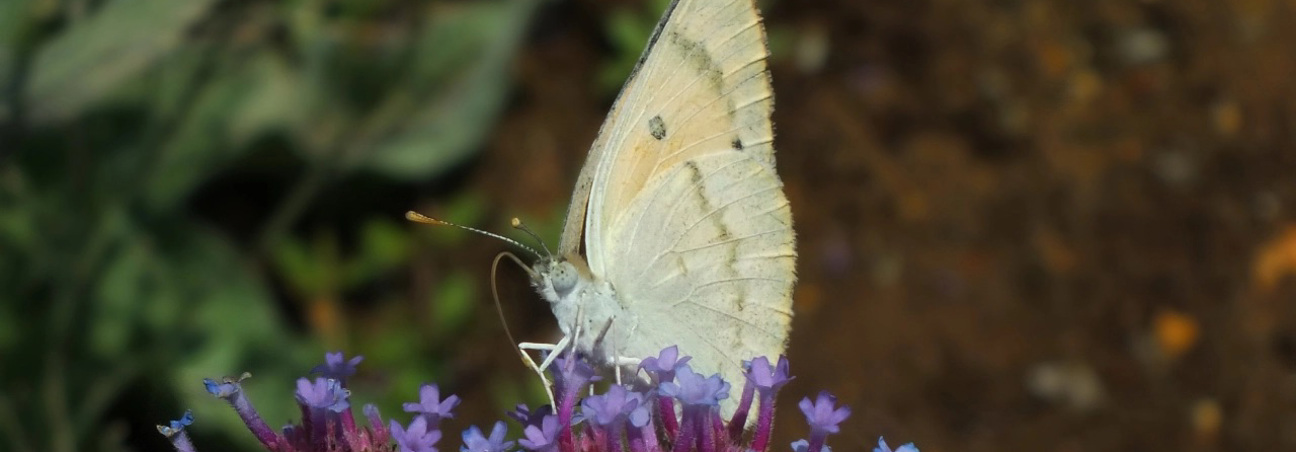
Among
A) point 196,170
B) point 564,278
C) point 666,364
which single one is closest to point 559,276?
point 564,278

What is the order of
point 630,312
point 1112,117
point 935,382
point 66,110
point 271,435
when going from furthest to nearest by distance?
point 1112,117, point 935,382, point 66,110, point 630,312, point 271,435

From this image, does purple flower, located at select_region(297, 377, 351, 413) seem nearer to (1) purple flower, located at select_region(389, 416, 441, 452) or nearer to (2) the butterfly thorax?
(1) purple flower, located at select_region(389, 416, 441, 452)

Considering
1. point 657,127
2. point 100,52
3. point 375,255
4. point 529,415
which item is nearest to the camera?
point 529,415

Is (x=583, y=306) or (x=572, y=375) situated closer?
(x=572, y=375)

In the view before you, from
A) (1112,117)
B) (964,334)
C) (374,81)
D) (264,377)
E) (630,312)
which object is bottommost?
(630,312)

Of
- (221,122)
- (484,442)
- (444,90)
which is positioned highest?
(444,90)

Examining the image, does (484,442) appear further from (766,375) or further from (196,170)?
(196,170)

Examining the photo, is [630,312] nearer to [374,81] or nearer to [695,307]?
[695,307]

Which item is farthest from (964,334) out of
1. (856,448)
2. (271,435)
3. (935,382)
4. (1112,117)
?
(271,435)
